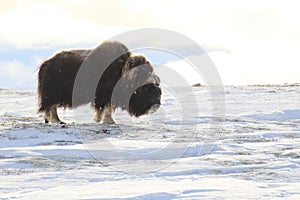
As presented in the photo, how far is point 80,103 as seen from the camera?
12516 millimetres

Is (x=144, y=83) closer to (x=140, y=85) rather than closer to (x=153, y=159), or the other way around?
(x=140, y=85)

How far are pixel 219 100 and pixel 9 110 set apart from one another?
7.63m

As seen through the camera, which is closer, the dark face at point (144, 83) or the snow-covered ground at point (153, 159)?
the snow-covered ground at point (153, 159)

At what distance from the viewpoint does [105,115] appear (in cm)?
1259

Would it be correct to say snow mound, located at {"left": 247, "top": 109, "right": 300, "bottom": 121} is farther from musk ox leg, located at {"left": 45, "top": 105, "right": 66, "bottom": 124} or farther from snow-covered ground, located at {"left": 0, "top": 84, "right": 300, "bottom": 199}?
musk ox leg, located at {"left": 45, "top": 105, "right": 66, "bottom": 124}

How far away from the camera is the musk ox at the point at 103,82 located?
39.9ft

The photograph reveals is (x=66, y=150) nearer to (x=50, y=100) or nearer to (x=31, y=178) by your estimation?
(x=31, y=178)

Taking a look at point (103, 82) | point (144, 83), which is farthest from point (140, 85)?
point (103, 82)

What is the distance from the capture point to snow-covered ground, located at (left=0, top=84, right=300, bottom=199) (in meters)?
6.05

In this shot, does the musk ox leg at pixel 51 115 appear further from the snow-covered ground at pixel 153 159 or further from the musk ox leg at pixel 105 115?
the snow-covered ground at pixel 153 159

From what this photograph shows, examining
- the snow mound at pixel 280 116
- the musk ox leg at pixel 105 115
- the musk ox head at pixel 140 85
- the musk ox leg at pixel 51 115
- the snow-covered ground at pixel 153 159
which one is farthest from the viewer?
the snow mound at pixel 280 116

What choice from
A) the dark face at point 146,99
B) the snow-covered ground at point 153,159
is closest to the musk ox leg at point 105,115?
the dark face at point 146,99

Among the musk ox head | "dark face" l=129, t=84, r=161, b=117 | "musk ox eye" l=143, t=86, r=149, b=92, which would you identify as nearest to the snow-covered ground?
"dark face" l=129, t=84, r=161, b=117

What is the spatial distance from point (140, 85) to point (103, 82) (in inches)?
35.3
